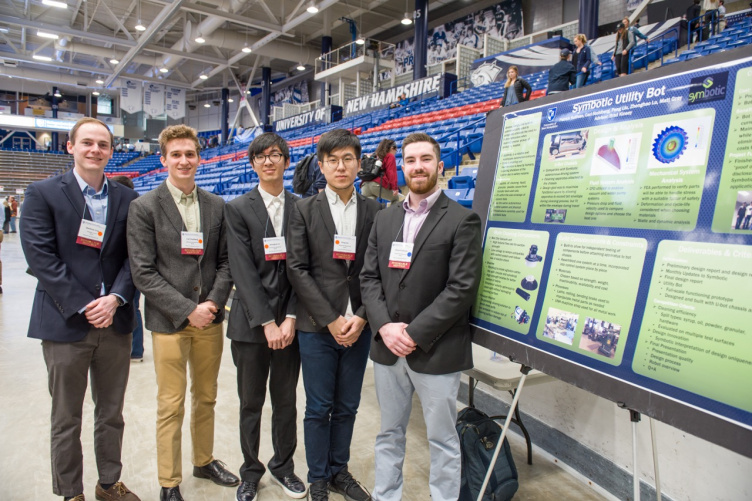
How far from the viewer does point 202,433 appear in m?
2.09

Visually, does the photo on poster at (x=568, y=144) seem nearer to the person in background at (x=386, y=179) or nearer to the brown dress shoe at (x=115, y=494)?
the brown dress shoe at (x=115, y=494)

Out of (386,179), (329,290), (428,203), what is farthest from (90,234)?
(386,179)

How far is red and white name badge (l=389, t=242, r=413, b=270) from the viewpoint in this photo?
1647 mm

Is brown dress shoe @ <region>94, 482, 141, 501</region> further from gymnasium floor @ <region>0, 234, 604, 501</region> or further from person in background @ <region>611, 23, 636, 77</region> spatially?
person in background @ <region>611, 23, 636, 77</region>

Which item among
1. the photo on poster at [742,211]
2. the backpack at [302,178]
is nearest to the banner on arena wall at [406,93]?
the backpack at [302,178]

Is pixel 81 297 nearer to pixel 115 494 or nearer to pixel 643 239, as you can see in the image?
pixel 115 494

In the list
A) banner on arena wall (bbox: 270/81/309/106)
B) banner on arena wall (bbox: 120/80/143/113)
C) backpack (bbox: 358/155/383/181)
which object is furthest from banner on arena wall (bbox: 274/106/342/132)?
backpack (bbox: 358/155/383/181)

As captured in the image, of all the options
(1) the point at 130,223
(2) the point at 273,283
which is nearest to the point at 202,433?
(2) the point at 273,283

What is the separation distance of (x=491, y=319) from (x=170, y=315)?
1.26 metres

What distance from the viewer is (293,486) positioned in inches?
78.5

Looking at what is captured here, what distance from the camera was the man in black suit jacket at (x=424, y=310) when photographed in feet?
5.20

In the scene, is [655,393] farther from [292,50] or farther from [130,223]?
[292,50]

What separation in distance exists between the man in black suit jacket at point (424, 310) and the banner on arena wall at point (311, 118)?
15977mm

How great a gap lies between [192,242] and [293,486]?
1.16 metres
